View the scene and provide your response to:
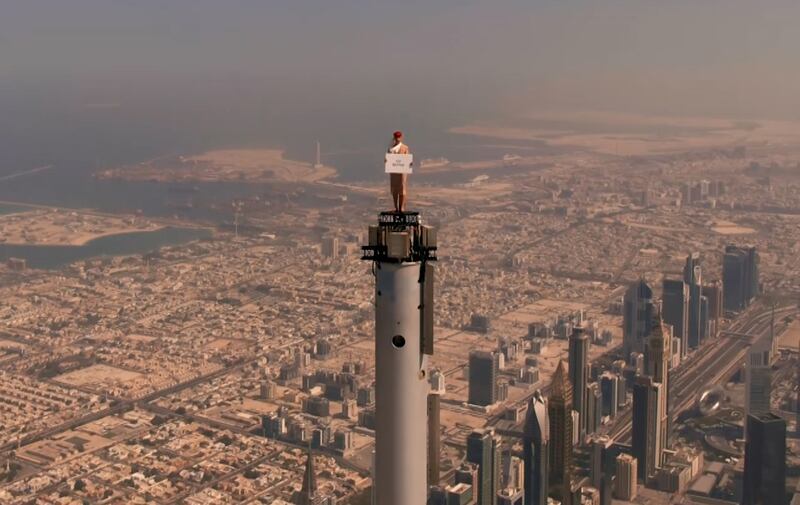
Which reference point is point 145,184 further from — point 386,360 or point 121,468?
point 386,360

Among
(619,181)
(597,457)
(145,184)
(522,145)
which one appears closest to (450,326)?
(597,457)

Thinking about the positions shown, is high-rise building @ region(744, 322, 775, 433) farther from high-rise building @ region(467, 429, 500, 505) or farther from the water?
the water

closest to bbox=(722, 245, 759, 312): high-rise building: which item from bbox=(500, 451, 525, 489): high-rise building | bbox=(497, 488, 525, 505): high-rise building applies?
bbox=(500, 451, 525, 489): high-rise building

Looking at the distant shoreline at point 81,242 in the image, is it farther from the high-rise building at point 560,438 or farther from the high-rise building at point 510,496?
the high-rise building at point 510,496

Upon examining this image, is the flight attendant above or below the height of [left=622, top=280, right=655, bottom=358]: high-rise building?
above

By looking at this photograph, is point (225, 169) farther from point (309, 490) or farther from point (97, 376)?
point (309, 490)

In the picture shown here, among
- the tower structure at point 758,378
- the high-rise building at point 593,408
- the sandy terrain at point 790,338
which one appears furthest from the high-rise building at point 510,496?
the sandy terrain at point 790,338
